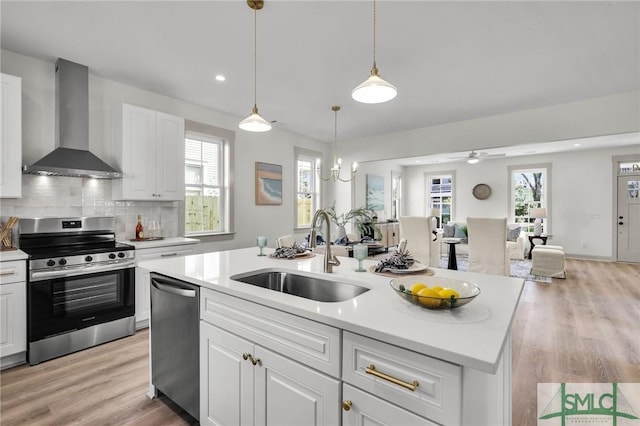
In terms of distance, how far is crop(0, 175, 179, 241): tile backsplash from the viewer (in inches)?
113

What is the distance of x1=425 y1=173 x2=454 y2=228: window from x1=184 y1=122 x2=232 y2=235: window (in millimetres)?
6890

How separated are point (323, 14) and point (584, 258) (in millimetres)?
8367

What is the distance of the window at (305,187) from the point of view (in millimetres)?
5922

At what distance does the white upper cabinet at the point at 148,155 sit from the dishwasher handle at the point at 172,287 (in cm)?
182

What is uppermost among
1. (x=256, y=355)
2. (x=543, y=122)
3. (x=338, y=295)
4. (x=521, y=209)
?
(x=543, y=122)

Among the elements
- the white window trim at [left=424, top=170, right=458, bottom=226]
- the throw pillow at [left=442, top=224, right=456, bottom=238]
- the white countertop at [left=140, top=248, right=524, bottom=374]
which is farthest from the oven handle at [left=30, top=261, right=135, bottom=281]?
the white window trim at [left=424, top=170, right=458, bottom=226]

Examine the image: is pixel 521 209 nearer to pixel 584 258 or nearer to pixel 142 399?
pixel 584 258

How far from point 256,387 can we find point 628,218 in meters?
8.97

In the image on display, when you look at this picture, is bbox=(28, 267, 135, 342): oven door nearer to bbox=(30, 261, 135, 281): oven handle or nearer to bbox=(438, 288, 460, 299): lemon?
bbox=(30, 261, 135, 281): oven handle

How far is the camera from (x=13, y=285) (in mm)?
2385

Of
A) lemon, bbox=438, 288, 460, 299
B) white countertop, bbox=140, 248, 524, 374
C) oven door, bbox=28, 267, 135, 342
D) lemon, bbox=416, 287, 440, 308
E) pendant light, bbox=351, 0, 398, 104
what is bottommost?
oven door, bbox=28, 267, 135, 342

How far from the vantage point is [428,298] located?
1078 millimetres

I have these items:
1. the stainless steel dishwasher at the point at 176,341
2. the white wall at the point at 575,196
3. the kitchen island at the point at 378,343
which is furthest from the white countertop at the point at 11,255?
the white wall at the point at 575,196

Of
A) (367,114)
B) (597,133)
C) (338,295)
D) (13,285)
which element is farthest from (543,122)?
(13,285)
